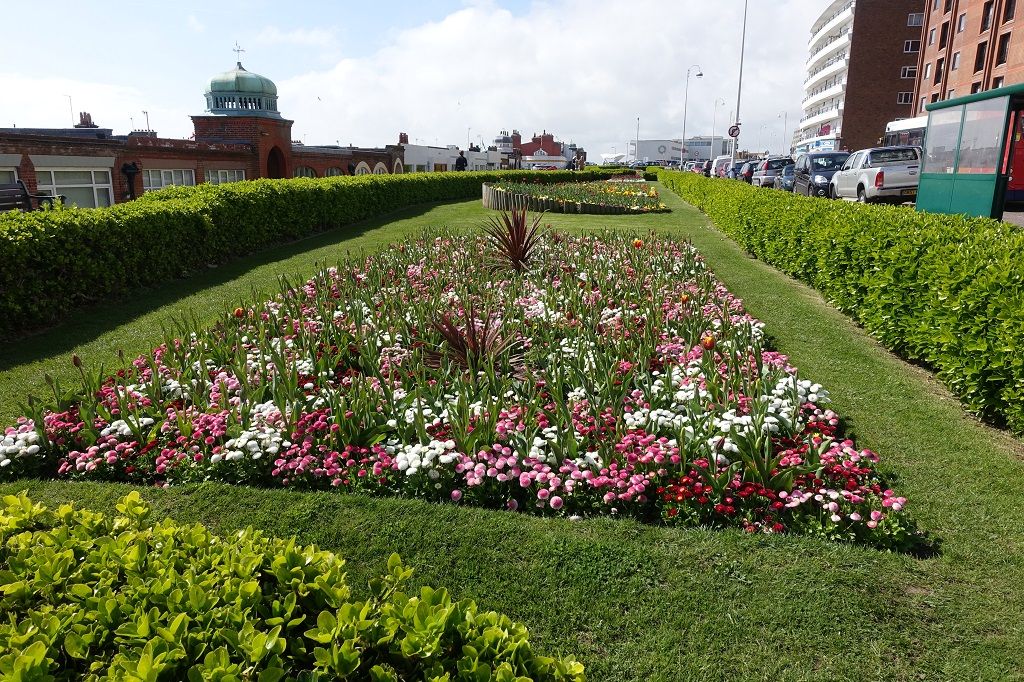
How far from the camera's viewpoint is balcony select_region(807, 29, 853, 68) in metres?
A: 72.1

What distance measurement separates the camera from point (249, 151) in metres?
33.9

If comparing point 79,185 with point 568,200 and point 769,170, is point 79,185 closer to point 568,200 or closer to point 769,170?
point 568,200

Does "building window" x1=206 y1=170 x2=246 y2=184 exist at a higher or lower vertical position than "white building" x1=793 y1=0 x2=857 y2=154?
lower

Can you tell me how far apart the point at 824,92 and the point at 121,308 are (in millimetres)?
83073

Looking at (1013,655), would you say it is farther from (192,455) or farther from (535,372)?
(192,455)

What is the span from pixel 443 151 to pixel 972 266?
224 feet

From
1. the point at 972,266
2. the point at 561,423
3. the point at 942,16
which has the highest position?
the point at 942,16

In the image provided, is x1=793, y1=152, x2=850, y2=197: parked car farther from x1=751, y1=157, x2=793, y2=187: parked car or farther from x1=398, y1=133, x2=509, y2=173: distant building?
x1=398, y1=133, x2=509, y2=173: distant building

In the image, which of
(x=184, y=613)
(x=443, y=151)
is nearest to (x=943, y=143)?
(x=184, y=613)

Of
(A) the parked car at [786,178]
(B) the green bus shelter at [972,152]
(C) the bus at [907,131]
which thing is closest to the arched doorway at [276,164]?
(A) the parked car at [786,178]

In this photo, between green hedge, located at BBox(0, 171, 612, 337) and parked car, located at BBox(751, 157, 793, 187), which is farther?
parked car, located at BBox(751, 157, 793, 187)

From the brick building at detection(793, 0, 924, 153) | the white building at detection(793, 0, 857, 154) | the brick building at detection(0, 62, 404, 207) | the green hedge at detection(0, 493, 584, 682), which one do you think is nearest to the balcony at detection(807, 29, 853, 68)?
the white building at detection(793, 0, 857, 154)

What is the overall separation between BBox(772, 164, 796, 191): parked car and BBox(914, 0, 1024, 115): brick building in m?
13.2

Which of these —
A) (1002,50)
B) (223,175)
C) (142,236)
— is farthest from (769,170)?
(142,236)
